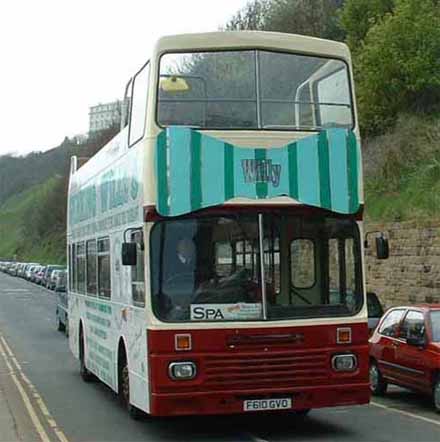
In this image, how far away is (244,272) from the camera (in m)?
10.9

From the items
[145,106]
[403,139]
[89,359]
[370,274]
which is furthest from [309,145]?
[403,139]

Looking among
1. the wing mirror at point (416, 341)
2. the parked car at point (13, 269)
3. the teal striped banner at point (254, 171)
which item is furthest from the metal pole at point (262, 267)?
the parked car at point (13, 269)

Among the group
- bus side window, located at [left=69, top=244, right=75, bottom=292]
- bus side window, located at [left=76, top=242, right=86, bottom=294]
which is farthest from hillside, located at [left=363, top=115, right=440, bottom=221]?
bus side window, located at [left=76, top=242, right=86, bottom=294]

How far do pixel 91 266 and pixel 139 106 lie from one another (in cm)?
474

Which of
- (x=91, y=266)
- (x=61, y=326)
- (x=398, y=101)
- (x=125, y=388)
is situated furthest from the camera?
(x=398, y=101)

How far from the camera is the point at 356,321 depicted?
11062 millimetres

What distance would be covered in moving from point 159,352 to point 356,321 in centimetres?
215

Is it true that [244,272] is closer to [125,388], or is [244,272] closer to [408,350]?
[125,388]

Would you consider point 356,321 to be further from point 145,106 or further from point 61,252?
point 61,252

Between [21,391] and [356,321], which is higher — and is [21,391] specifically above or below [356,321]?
below

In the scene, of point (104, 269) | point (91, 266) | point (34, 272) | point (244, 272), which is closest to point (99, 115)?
point (34, 272)

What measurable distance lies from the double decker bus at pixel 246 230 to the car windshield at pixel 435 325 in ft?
9.52

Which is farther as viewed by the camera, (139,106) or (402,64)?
(402,64)

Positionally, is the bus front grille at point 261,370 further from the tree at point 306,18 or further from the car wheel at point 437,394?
the tree at point 306,18
